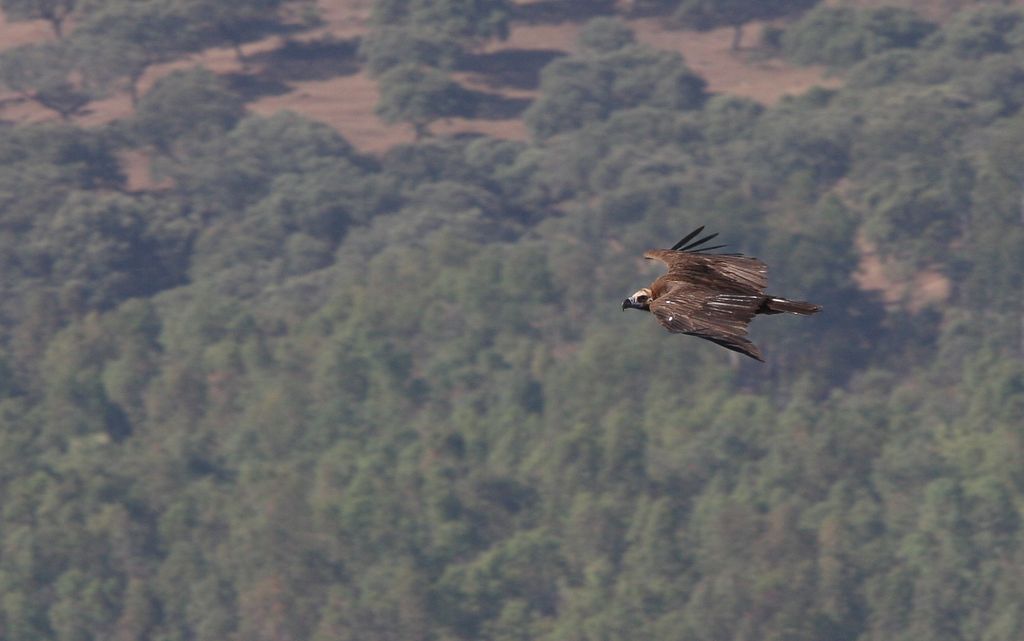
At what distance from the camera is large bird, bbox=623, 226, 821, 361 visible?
899 inches

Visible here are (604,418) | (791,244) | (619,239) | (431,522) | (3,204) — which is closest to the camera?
(431,522)

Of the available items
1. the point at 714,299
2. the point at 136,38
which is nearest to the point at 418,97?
the point at 136,38

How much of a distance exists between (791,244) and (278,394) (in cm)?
4008

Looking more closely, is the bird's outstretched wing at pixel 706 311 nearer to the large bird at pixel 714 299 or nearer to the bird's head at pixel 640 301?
the large bird at pixel 714 299

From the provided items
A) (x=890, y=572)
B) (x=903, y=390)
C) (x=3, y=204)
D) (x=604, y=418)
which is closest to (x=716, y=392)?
(x=604, y=418)

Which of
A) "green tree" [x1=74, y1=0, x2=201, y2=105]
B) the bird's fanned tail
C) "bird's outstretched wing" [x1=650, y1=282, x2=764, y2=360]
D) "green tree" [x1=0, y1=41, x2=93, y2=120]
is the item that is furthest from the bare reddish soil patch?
the bird's fanned tail

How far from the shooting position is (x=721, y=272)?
82.6 feet

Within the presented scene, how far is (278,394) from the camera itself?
135125 mm

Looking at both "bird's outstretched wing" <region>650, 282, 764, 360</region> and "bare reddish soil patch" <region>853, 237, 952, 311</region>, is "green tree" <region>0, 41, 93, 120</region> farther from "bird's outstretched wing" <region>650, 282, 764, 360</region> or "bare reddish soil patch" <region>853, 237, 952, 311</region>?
"bird's outstretched wing" <region>650, 282, 764, 360</region>

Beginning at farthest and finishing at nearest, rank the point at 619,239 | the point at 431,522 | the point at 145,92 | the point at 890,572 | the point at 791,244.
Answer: the point at 145,92 < the point at 619,239 < the point at 791,244 < the point at 431,522 < the point at 890,572

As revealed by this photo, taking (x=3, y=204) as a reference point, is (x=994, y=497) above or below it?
above

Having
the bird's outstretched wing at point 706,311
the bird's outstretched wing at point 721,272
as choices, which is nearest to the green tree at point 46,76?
the bird's outstretched wing at point 721,272

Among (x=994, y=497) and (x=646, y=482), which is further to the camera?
(x=646, y=482)

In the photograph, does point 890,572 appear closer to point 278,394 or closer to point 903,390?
point 903,390
